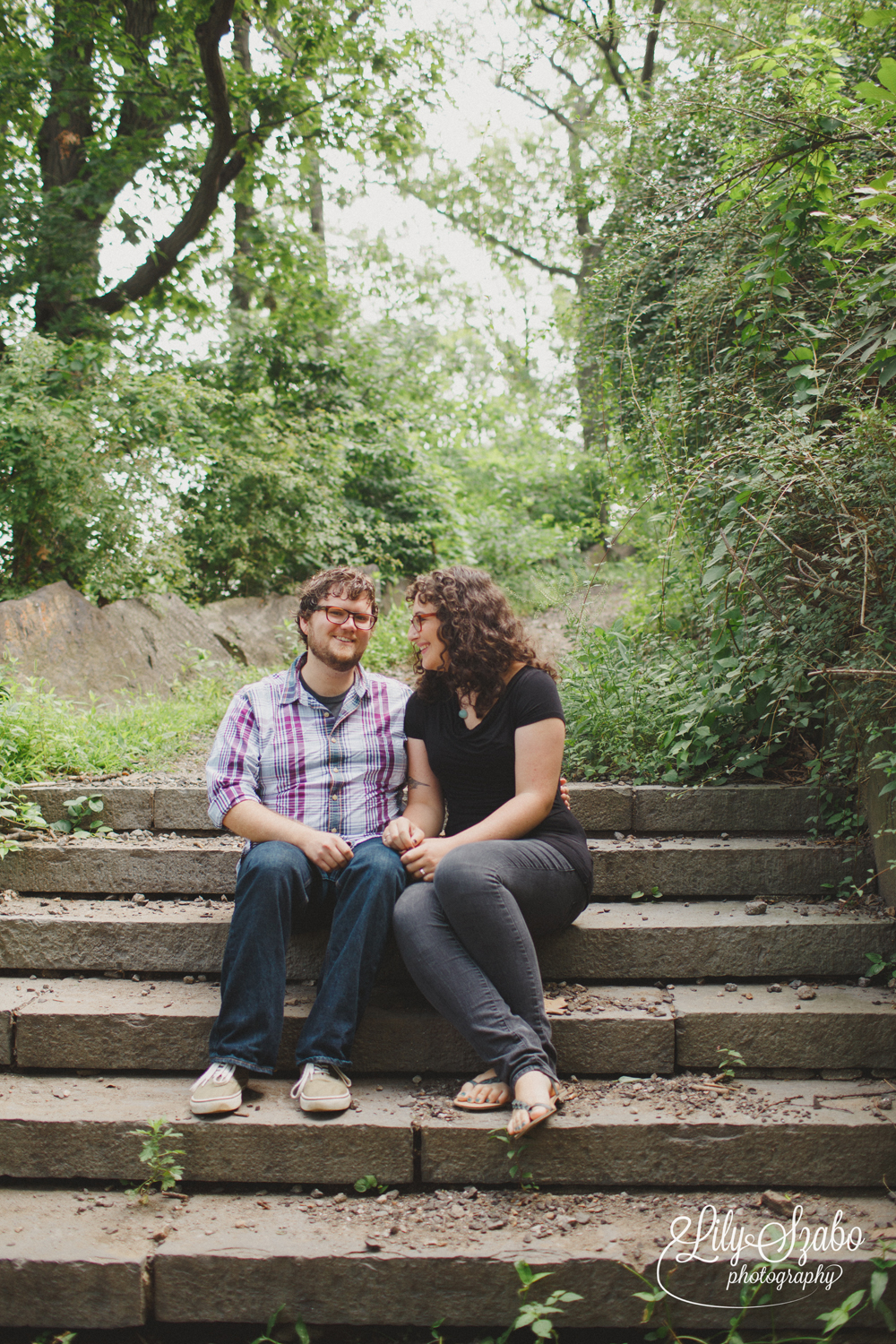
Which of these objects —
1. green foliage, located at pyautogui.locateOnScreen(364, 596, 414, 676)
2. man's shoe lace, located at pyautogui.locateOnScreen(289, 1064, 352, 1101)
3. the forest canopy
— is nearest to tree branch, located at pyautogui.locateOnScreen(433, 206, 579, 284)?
the forest canopy

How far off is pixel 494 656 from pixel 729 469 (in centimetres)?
124

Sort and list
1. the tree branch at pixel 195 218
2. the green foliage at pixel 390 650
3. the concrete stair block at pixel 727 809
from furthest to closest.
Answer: the tree branch at pixel 195 218, the green foliage at pixel 390 650, the concrete stair block at pixel 727 809

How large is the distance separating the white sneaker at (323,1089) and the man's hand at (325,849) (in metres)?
0.49

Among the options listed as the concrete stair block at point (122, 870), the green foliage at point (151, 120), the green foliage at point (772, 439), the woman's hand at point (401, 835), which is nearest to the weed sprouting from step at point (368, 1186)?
the woman's hand at point (401, 835)

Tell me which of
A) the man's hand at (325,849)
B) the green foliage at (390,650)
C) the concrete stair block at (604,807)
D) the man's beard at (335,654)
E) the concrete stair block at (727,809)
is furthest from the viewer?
the green foliage at (390,650)

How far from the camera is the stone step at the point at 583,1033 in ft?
7.27

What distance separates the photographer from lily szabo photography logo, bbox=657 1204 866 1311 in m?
1.77

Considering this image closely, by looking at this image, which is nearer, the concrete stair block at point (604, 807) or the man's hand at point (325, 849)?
the man's hand at point (325, 849)

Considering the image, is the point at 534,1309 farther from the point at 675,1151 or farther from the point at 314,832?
the point at 314,832

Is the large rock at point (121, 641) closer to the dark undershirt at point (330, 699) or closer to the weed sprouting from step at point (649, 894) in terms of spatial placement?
the dark undershirt at point (330, 699)

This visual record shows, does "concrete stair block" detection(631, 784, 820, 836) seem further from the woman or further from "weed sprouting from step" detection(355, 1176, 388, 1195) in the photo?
"weed sprouting from step" detection(355, 1176, 388, 1195)

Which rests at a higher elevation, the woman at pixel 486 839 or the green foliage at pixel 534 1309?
the woman at pixel 486 839

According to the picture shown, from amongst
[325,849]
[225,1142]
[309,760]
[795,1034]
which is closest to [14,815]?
[309,760]

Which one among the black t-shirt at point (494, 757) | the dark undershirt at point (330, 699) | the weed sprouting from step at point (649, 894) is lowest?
the weed sprouting from step at point (649, 894)
